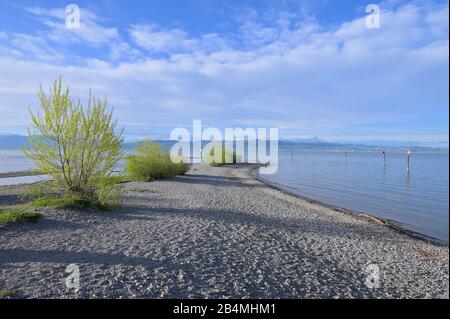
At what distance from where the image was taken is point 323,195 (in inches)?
864

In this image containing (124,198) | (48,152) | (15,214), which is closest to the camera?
(15,214)

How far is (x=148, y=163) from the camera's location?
76.9 ft

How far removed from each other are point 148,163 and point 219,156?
24.1 meters

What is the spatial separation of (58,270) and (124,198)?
8514mm

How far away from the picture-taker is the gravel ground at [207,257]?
5012mm

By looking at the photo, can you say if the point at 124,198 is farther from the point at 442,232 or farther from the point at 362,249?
the point at 442,232

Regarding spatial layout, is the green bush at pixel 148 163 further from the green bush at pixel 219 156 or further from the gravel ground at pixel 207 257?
the green bush at pixel 219 156

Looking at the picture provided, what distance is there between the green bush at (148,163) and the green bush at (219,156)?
68.7 ft

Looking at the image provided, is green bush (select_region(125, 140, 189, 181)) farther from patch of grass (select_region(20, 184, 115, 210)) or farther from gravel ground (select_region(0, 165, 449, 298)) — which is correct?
gravel ground (select_region(0, 165, 449, 298))

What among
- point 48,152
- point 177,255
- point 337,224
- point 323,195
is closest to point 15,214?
point 48,152

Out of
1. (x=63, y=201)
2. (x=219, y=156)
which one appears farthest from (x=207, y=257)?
(x=219, y=156)

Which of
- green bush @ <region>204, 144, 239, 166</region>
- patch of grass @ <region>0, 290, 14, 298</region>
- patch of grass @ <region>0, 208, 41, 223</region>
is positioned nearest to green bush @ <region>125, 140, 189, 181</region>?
patch of grass @ <region>0, 208, 41, 223</region>

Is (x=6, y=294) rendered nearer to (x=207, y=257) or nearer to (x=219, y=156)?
(x=207, y=257)
